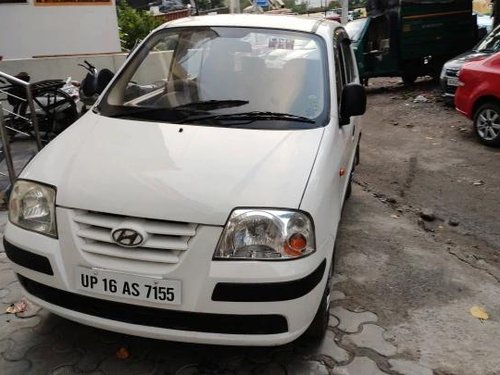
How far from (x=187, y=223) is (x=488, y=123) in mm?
6464

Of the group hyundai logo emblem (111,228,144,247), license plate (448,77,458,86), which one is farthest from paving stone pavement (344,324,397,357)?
license plate (448,77,458,86)

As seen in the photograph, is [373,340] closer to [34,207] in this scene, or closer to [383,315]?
[383,315]

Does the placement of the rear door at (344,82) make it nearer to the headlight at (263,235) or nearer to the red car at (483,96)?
the headlight at (263,235)

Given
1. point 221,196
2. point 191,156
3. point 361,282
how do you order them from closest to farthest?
point 221,196 → point 191,156 → point 361,282

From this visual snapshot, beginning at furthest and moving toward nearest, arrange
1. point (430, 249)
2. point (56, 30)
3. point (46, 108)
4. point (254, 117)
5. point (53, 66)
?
point (56, 30) < point (53, 66) < point (46, 108) < point (430, 249) < point (254, 117)

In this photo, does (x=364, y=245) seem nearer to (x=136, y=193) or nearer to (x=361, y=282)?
(x=361, y=282)

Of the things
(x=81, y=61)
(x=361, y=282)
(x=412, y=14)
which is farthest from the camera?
(x=412, y=14)

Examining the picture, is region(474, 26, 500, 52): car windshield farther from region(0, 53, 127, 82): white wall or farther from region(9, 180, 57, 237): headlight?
region(9, 180, 57, 237): headlight

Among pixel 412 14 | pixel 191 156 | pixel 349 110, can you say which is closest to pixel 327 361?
pixel 191 156

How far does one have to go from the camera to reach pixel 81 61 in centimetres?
870

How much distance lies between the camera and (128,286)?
2.34 m

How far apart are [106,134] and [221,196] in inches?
38.2

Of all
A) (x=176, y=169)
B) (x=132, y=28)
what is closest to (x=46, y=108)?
(x=176, y=169)

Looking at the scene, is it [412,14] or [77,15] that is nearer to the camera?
[77,15]
